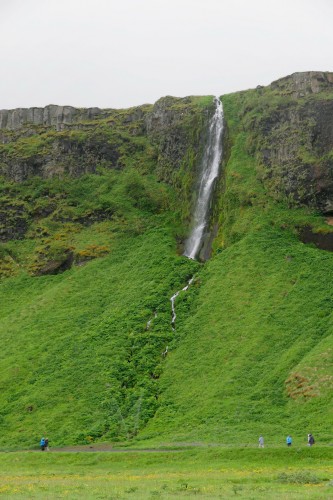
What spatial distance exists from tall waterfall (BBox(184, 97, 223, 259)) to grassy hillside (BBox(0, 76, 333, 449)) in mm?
1727

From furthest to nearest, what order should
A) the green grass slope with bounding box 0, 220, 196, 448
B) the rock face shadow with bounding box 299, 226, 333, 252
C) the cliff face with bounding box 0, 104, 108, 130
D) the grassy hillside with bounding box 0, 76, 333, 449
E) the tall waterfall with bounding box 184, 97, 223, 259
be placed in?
the cliff face with bounding box 0, 104, 108, 130
the tall waterfall with bounding box 184, 97, 223, 259
the rock face shadow with bounding box 299, 226, 333, 252
the green grass slope with bounding box 0, 220, 196, 448
the grassy hillside with bounding box 0, 76, 333, 449

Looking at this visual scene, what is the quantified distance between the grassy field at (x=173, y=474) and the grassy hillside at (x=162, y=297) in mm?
5991

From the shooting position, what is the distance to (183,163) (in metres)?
121

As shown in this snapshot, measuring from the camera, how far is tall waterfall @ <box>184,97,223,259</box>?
108 meters

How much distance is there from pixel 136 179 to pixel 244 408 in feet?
204

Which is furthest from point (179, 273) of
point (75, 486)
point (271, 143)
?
point (75, 486)

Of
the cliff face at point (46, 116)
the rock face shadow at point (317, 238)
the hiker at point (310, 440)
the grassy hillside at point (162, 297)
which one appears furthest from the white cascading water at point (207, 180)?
the hiker at point (310, 440)

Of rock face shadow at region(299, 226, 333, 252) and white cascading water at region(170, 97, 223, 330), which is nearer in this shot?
rock face shadow at region(299, 226, 333, 252)

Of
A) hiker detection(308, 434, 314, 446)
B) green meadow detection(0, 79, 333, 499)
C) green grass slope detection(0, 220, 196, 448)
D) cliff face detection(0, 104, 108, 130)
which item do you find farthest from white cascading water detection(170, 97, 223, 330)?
hiker detection(308, 434, 314, 446)

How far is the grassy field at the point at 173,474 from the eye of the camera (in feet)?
122

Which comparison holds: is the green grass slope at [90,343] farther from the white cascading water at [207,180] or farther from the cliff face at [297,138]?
the cliff face at [297,138]

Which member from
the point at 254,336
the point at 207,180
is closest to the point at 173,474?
the point at 254,336

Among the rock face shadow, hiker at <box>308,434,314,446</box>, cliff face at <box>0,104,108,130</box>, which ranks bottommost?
hiker at <box>308,434,314,446</box>

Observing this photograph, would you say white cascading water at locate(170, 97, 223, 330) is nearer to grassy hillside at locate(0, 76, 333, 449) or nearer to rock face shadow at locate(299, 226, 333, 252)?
grassy hillside at locate(0, 76, 333, 449)
